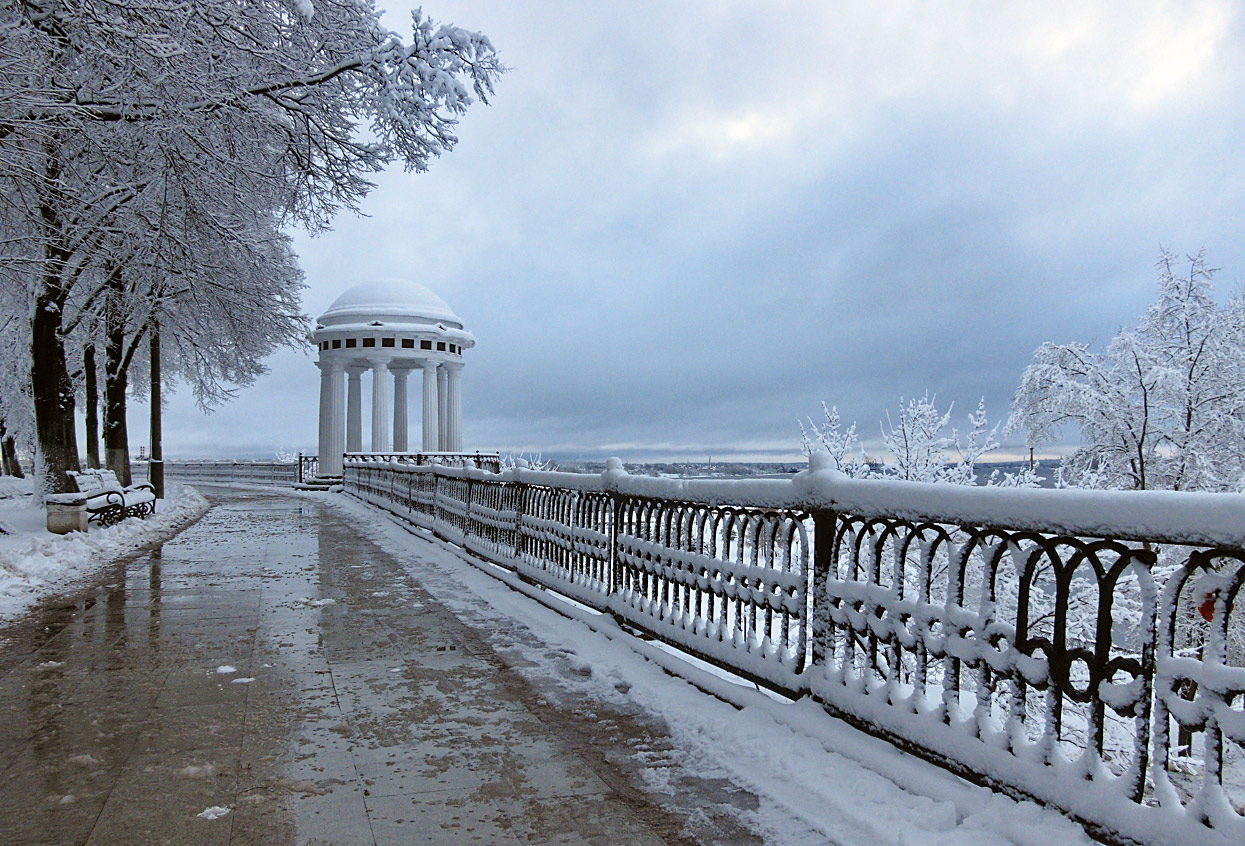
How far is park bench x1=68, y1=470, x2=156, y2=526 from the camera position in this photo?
14922mm

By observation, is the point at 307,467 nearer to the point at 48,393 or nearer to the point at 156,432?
the point at 156,432

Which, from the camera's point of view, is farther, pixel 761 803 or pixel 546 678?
pixel 546 678

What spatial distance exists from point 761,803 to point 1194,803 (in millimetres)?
1611

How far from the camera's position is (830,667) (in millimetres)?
4559

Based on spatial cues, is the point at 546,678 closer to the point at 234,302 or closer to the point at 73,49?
the point at 73,49

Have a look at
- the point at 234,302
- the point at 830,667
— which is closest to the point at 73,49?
the point at 234,302

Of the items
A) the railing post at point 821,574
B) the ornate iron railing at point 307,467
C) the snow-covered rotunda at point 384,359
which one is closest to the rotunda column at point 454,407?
the snow-covered rotunda at point 384,359

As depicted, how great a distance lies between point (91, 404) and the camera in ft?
Answer: 76.4

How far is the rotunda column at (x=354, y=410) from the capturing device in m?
37.7

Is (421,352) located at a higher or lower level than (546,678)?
higher

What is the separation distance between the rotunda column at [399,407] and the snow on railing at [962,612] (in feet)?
113

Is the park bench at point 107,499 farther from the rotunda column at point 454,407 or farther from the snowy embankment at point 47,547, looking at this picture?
the rotunda column at point 454,407

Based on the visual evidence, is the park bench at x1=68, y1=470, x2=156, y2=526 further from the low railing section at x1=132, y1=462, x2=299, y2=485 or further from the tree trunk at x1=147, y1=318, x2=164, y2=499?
the low railing section at x1=132, y1=462, x2=299, y2=485

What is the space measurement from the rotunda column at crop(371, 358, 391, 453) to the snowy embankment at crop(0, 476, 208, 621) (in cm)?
1834
